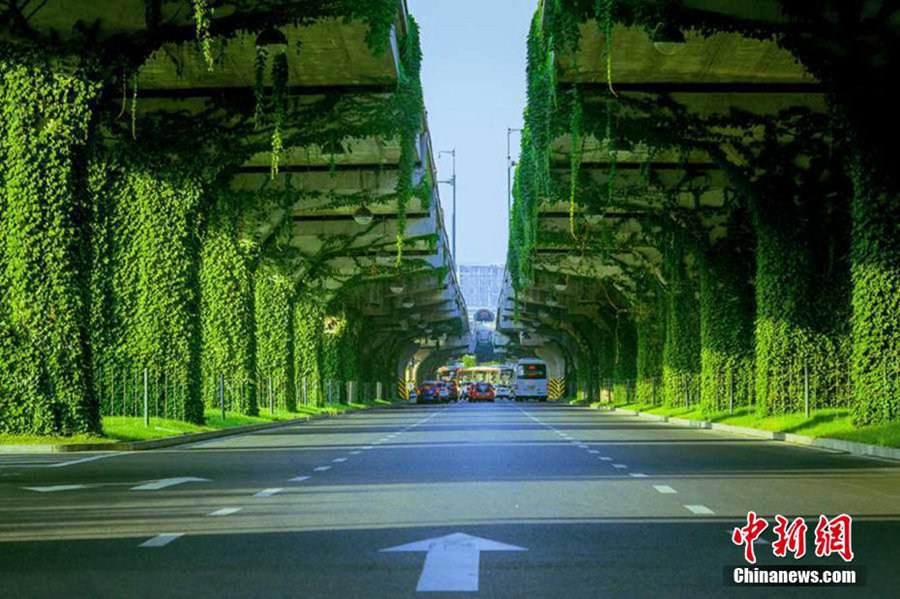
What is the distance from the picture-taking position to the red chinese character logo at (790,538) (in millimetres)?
10258

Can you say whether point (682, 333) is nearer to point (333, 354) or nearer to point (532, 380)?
point (333, 354)

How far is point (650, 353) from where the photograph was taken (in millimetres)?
68125

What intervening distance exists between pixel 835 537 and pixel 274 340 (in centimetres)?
4933

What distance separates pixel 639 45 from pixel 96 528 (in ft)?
68.0

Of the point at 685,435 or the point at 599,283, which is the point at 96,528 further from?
the point at 599,283

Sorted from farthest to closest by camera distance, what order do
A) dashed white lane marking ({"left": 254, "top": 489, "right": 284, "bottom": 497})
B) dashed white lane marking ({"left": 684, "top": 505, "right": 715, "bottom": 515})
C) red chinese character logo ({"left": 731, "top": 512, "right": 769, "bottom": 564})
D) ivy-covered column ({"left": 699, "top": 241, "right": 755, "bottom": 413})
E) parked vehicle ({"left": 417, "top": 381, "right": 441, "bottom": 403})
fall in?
parked vehicle ({"left": 417, "top": 381, "right": 441, "bottom": 403}), ivy-covered column ({"left": 699, "top": 241, "right": 755, "bottom": 413}), dashed white lane marking ({"left": 254, "top": 489, "right": 284, "bottom": 497}), dashed white lane marking ({"left": 684, "top": 505, "right": 715, "bottom": 515}), red chinese character logo ({"left": 731, "top": 512, "right": 769, "bottom": 564})

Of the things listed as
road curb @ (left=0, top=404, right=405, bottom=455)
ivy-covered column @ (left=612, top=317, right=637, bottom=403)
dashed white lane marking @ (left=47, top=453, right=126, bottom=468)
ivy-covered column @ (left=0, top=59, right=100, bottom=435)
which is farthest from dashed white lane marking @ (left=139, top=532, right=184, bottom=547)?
ivy-covered column @ (left=612, top=317, right=637, bottom=403)

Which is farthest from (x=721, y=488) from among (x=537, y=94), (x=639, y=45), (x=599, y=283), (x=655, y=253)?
(x=599, y=283)

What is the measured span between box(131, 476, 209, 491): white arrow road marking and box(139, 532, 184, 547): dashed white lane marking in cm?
550

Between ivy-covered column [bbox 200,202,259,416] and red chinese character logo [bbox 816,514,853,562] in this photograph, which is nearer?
red chinese character logo [bbox 816,514,853,562]

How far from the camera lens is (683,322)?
54688 millimetres

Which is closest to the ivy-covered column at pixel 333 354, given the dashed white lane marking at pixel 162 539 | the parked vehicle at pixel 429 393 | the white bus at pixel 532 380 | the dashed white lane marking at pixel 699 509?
the parked vehicle at pixel 429 393

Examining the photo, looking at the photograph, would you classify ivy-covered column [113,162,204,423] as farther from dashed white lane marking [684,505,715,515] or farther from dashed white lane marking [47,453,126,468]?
dashed white lane marking [684,505,715,515]

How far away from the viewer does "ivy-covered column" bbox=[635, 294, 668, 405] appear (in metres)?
65.8
